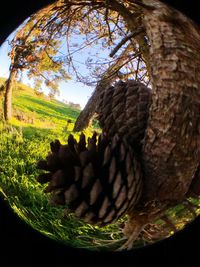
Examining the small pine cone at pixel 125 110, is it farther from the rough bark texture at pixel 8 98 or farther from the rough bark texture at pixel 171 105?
the rough bark texture at pixel 8 98

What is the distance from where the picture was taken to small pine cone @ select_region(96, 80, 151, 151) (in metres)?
0.70

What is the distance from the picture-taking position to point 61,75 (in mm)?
779

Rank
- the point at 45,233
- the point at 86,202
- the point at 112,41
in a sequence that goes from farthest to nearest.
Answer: the point at 45,233 → the point at 112,41 → the point at 86,202

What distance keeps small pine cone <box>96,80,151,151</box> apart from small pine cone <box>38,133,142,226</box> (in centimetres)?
4

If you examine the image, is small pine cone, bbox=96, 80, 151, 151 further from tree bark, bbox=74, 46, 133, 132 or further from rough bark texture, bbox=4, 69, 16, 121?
rough bark texture, bbox=4, 69, 16, 121

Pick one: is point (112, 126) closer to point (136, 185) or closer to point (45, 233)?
point (136, 185)

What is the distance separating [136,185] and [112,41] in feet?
0.88

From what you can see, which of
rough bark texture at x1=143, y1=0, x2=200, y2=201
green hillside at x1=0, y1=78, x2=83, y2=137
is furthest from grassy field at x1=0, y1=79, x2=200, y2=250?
rough bark texture at x1=143, y1=0, x2=200, y2=201

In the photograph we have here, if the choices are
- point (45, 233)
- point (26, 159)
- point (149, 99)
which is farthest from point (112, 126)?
point (45, 233)

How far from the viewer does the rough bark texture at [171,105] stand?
69cm

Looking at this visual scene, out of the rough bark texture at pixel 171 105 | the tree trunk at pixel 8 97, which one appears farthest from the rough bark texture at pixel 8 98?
the rough bark texture at pixel 171 105

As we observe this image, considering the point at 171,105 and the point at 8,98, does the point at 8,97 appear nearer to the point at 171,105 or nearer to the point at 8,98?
the point at 8,98

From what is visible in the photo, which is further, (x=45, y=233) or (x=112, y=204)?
(x=45, y=233)

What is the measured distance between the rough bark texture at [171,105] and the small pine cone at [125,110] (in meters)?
0.02
